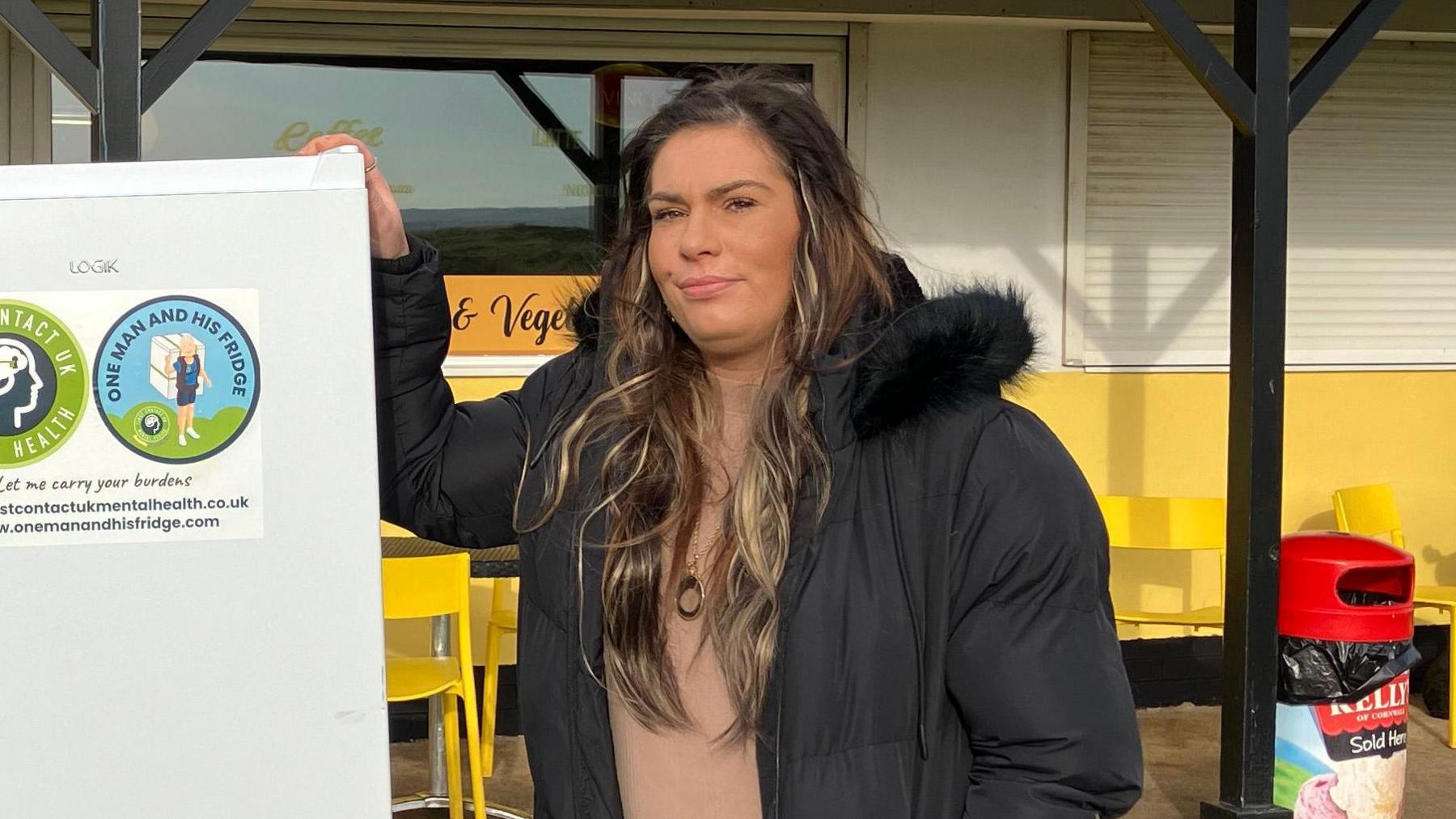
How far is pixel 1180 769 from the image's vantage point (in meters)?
5.34

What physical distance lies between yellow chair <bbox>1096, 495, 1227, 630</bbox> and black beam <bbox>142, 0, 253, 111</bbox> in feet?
11.7

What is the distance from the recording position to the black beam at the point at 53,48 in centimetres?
287

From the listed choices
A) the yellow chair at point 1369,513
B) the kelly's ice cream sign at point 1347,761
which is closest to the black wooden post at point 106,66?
the kelly's ice cream sign at point 1347,761

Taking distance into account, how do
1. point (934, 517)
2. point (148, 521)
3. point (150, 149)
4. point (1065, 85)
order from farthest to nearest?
point (1065, 85) < point (150, 149) < point (934, 517) < point (148, 521)

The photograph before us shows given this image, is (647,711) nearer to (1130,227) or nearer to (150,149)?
(150,149)

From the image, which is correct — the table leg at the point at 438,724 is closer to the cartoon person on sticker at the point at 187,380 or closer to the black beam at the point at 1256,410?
the black beam at the point at 1256,410

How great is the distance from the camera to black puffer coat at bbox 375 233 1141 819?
5.55 feet

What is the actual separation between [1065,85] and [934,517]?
451cm

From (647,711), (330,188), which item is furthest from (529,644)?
(330,188)

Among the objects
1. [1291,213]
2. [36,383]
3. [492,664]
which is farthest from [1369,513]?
[36,383]

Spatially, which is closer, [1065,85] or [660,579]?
[660,579]

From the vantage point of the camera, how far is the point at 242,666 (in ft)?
5.32

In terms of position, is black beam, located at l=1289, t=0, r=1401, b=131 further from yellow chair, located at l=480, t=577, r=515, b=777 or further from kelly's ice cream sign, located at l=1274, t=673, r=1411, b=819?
yellow chair, located at l=480, t=577, r=515, b=777

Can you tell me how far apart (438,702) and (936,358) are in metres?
3.20
